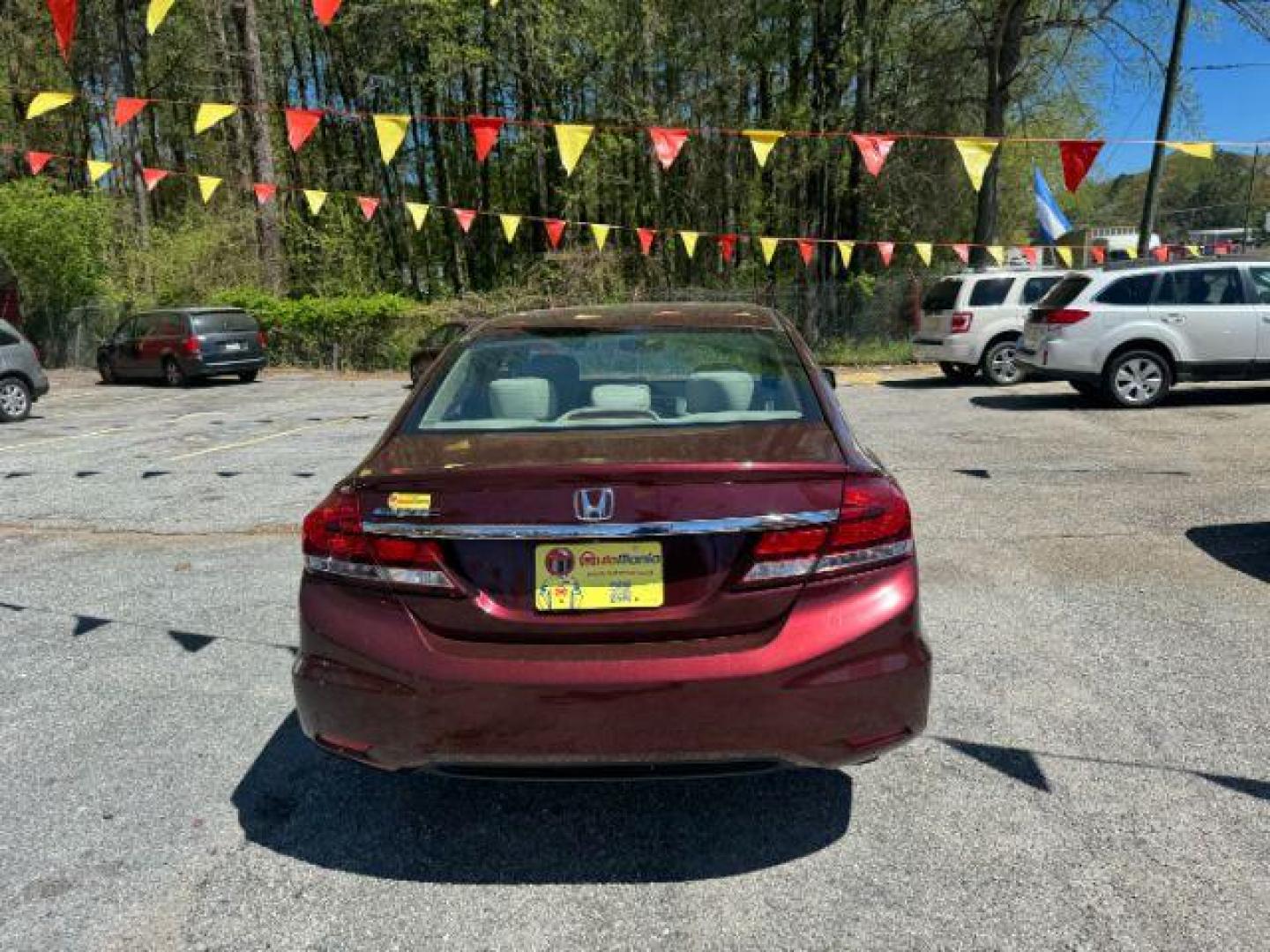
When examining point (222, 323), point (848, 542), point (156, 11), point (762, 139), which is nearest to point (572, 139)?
point (762, 139)

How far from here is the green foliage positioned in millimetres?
24000

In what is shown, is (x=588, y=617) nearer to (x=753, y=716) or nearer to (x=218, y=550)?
→ (x=753, y=716)

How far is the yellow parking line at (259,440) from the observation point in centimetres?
988

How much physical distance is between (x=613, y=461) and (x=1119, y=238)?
32222 mm

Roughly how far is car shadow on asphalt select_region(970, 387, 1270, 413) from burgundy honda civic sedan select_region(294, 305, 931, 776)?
10.1 m

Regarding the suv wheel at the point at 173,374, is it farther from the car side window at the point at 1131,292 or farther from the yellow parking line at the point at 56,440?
the car side window at the point at 1131,292

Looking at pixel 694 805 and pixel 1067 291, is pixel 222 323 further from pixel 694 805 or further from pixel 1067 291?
pixel 694 805

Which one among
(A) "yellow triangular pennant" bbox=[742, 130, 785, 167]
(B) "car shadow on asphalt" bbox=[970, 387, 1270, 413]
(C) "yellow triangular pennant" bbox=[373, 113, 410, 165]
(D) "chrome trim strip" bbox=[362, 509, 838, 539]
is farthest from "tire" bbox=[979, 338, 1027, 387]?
(D) "chrome trim strip" bbox=[362, 509, 838, 539]

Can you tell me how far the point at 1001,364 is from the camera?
47.7ft

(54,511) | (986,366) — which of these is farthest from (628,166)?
(54,511)

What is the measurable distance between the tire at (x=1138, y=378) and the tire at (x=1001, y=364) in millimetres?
3406

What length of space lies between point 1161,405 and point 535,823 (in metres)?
10.8

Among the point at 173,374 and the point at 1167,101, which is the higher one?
the point at 1167,101

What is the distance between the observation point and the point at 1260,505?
6.44 meters
